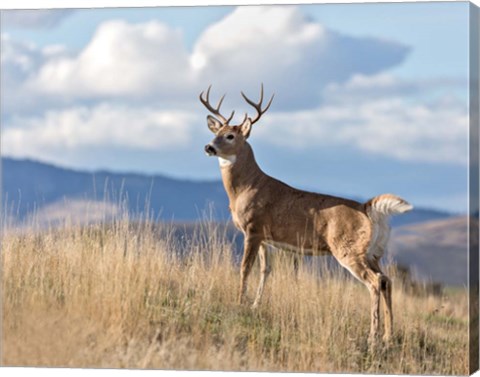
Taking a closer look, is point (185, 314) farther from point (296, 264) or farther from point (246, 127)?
point (246, 127)

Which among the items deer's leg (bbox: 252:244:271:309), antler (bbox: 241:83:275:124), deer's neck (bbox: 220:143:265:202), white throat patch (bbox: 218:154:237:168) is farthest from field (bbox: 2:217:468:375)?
antler (bbox: 241:83:275:124)

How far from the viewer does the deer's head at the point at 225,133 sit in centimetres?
1398

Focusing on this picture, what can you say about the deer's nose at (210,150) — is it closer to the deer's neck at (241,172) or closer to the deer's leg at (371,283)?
the deer's neck at (241,172)

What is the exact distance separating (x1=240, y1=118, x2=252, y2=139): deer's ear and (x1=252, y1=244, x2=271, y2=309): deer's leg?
46.2 inches

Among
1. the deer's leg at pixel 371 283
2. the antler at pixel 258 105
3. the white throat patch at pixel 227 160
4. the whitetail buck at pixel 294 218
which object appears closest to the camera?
the deer's leg at pixel 371 283

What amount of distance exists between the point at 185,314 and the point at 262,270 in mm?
1199

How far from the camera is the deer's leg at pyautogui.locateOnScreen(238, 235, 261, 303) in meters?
13.9

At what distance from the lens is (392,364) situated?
42.3 ft

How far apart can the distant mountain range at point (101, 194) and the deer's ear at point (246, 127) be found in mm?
811

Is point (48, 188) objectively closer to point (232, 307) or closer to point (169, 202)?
point (169, 202)

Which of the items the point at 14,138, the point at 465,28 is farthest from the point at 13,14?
the point at 465,28

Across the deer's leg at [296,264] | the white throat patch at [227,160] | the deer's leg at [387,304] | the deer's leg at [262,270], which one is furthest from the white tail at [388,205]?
the white throat patch at [227,160]

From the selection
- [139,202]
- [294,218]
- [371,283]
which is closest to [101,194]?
[139,202]

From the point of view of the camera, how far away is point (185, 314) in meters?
13.2
